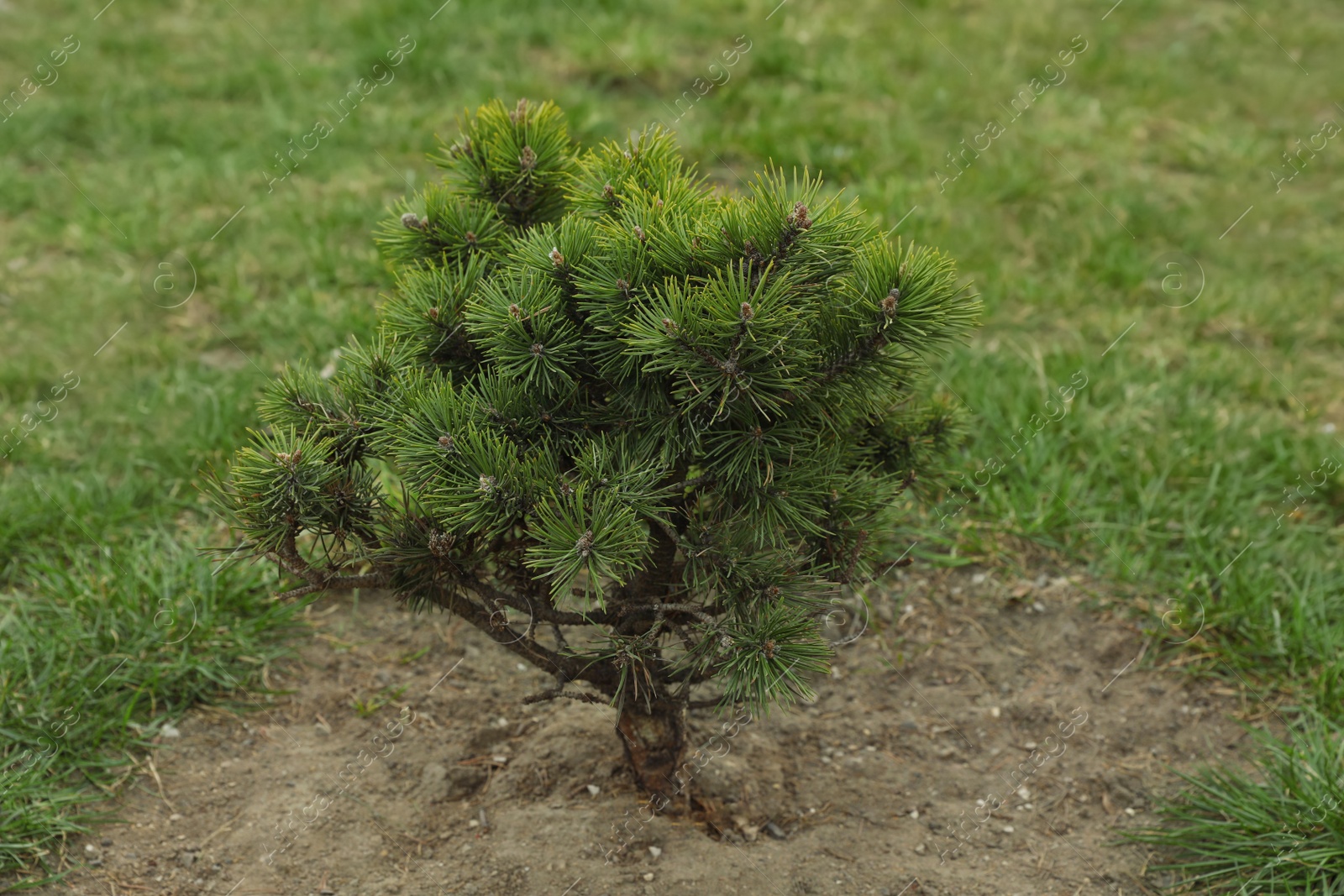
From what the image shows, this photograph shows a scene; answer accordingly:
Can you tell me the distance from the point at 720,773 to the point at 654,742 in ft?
1.11

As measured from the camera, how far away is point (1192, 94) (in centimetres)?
634

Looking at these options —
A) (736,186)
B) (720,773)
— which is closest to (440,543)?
(720,773)

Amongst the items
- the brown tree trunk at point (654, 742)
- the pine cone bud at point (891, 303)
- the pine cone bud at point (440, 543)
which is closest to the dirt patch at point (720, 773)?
the brown tree trunk at point (654, 742)

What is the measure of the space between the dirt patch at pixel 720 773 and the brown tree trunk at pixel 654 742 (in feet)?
0.31

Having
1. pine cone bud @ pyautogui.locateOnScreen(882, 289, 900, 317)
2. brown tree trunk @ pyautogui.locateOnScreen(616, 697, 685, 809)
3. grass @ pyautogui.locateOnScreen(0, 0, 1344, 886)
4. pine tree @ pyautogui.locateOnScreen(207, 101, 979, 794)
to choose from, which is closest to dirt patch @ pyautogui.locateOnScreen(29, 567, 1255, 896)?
brown tree trunk @ pyautogui.locateOnScreen(616, 697, 685, 809)

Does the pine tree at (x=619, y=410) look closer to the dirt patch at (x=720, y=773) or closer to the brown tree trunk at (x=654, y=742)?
the brown tree trunk at (x=654, y=742)

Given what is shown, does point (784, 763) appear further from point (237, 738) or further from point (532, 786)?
point (237, 738)

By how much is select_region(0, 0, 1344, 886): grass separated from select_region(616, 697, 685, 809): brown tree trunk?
1244mm

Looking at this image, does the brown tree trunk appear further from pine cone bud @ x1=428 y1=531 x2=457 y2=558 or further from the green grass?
the green grass

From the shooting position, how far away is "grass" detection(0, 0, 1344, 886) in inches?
144

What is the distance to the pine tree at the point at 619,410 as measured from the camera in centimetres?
224

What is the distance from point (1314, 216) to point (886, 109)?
2034mm

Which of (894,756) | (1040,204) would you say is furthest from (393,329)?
(1040,204)

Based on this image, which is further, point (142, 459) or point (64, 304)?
point (64, 304)
